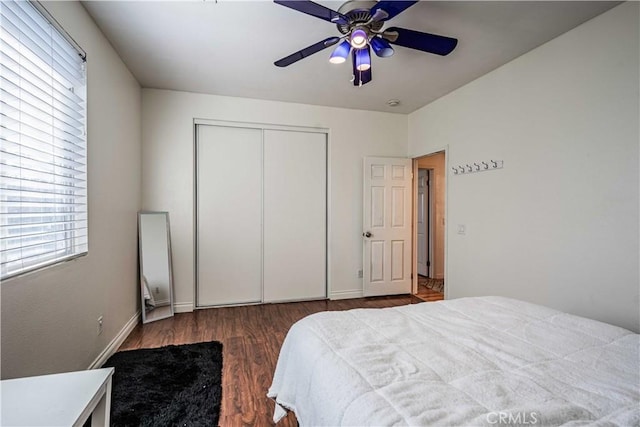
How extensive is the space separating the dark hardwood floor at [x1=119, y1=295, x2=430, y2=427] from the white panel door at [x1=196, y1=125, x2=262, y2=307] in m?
0.29

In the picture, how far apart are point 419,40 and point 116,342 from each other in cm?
344

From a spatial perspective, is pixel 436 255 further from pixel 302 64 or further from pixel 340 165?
pixel 302 64

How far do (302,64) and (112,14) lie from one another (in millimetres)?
1531

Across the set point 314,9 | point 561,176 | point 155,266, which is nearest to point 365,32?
point 314,9

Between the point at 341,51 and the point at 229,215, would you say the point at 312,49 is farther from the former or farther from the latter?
the point at 229,215

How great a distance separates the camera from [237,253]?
154 inches

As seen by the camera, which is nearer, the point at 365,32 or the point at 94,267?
the point at 365,32

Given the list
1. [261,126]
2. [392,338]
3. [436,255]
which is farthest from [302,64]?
[436,255]

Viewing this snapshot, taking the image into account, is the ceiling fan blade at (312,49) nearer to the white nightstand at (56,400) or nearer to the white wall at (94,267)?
the white wall at (94,267)

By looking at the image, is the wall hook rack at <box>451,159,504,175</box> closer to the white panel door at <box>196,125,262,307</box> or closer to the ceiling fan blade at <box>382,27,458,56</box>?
the ceiling fan blade at <box>382,27,458,56</box>

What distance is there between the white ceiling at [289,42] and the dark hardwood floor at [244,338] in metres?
2.64

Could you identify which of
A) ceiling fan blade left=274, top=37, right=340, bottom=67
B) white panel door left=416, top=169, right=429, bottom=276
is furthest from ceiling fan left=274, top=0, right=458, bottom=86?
white panel door left=416, top=169, right=429, bottom=276

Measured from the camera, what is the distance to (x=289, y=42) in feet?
8.43

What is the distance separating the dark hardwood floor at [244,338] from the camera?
6.25ft
